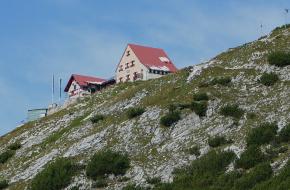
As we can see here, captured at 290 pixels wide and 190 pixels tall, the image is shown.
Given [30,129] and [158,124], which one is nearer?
[158,124]

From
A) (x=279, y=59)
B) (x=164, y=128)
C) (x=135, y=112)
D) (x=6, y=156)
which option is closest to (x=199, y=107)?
(x=164, y=128)

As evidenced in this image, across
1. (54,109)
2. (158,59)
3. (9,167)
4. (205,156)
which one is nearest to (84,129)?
(9,167)

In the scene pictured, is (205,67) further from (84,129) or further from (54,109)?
(54,109)

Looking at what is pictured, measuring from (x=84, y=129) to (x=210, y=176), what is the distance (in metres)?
25.1

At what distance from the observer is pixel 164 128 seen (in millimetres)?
65875

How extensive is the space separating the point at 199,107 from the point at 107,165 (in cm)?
1115

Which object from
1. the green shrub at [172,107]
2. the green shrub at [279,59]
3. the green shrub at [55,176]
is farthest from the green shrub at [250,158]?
the green shrub at [279,59]

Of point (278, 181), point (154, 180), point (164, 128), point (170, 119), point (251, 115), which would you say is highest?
point (170, 119)

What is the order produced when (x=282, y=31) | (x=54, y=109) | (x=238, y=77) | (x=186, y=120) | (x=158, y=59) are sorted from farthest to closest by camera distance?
(x=158, y=59), (x=54, y=109), (x=282, y=31), (x=238, y=77), (x=186, y=120)

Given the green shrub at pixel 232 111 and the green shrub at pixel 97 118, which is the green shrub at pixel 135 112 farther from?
the green shrub at pixel 232 111

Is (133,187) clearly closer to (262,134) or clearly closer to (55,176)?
(55,176)

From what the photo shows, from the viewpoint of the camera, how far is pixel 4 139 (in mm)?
88938

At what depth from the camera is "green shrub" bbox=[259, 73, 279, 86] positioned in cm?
6850

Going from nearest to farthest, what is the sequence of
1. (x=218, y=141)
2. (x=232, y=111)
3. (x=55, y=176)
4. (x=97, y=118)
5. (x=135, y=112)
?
(x=218, y=141) < (x=55, y=176) < (x=232, y=111) < (x=135, y=112) < (x=97, y=118)
